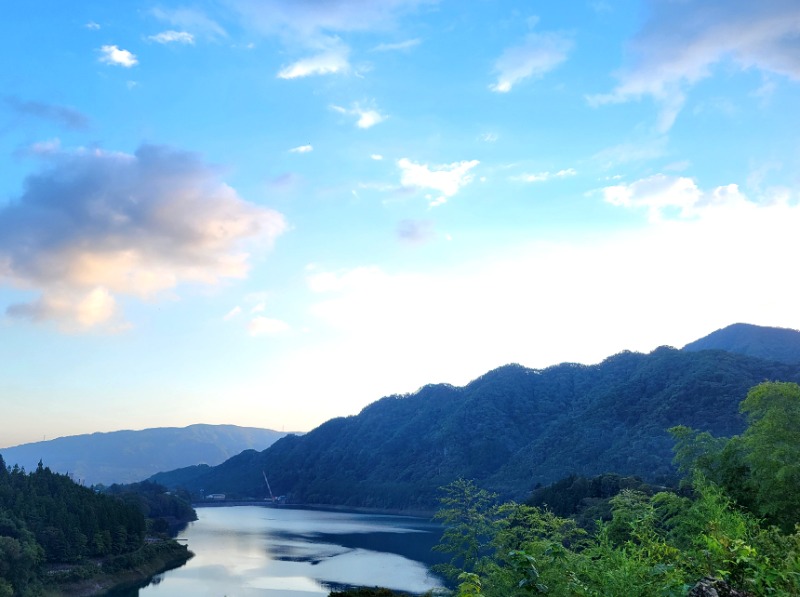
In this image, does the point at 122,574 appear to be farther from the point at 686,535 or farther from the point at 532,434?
the point at 532,434

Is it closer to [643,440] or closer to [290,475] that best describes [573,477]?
[643,440]

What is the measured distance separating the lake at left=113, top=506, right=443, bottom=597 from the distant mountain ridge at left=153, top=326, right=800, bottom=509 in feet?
101

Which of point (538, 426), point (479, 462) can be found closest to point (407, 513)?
point (479, 462)

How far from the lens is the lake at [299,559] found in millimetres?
A: 49969

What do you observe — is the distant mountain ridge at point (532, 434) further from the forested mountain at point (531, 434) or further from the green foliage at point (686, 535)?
the green foliage at point (686, 535)

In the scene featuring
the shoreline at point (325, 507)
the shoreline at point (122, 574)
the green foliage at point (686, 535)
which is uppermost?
the green foliage at point (686, 535)

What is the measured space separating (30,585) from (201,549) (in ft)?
102

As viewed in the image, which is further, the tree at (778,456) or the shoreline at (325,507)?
the shoreline at (325,507)

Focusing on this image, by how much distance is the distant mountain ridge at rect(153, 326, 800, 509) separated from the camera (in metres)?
112

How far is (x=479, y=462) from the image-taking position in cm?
14788

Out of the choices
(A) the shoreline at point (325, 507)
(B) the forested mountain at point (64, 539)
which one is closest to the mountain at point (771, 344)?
(A) the shoreline at point (325, 507)

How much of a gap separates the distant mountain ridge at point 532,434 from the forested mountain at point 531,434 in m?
0.33

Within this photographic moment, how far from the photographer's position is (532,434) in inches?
6176

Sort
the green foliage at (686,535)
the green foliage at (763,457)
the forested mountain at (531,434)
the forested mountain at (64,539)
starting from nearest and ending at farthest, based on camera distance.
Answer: the green foliage at (686,535), the green foliage at (763,457), the forested mountain at (64,539), the forested mountain at (531,434)
